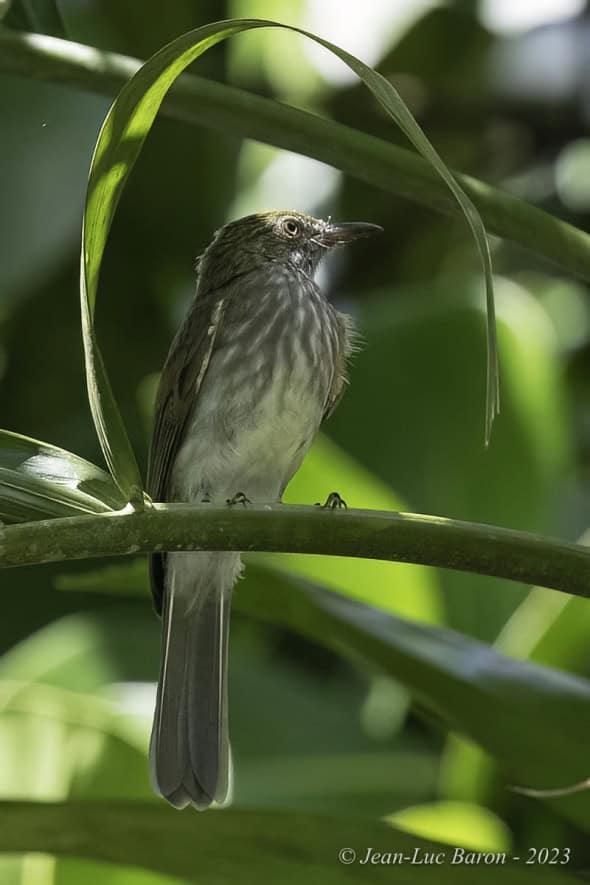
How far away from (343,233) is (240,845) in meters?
1.78

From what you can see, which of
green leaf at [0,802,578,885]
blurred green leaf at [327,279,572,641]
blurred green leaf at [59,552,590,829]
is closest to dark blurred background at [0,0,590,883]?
blurred green leaf at [327,279,572,641]

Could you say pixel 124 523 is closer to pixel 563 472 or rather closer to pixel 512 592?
pixel 512 592

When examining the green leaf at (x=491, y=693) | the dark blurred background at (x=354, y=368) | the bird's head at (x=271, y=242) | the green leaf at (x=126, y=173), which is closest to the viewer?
the green leaf at (x=126, y=173)

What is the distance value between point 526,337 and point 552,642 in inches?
34.5

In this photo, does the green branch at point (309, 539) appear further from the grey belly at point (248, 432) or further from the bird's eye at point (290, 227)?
the bird's eye at point (290, 227)

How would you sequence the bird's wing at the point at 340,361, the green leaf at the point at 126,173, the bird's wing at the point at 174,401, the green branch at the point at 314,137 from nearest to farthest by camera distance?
the green leaf at the point at 126,173
the green branch at the point at 314,137
the bird's wing at the point at 174,401
the bird's wing at the point at 340,361

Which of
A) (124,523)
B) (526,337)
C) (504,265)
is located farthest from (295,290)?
(124,523)

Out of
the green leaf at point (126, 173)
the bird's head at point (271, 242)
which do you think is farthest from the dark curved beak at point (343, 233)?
the green leaf at point (126, 173)

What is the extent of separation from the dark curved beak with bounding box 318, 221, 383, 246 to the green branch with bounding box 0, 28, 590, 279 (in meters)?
1.22

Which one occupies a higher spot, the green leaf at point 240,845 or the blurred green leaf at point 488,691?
the blurred green leaf at point 488,691

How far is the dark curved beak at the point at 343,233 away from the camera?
326 cm

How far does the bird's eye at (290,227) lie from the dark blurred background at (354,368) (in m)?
0.26

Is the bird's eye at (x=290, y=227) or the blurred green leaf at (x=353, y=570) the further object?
the bird's eye at (x=290, y=227)

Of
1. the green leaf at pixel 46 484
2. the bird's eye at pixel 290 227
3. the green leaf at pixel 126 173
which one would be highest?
the bird's eye at pixel 290 227
